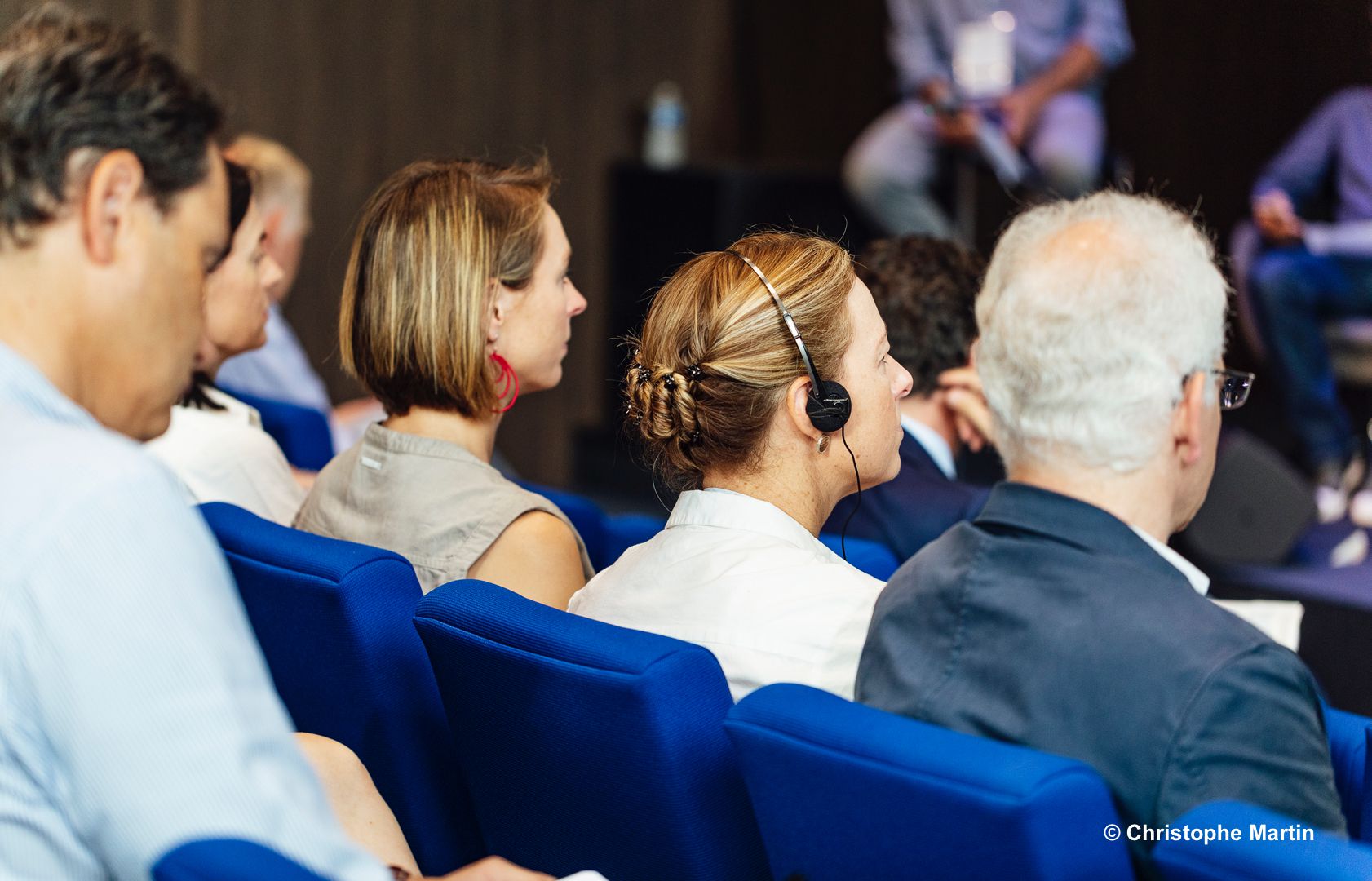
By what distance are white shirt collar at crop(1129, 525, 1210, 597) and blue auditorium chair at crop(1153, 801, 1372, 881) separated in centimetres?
25

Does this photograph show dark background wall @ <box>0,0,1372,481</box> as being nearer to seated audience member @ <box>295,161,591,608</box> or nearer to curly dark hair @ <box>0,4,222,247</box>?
seated audience member @ <box>295,161,591,608</box>

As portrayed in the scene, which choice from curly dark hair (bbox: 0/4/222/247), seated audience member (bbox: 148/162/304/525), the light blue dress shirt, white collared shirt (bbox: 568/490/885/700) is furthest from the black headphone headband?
seated audience member (bbox: 148/162/304/525)

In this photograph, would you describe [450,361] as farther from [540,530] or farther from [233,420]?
[233,420]

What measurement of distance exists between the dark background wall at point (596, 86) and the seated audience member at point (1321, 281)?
38 centimetres

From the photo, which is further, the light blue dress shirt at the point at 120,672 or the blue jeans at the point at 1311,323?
the blue jeans at the point at 1311,323

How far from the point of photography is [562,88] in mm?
6141

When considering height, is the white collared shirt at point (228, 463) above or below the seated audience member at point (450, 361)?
below

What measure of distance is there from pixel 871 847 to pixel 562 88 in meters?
5.43

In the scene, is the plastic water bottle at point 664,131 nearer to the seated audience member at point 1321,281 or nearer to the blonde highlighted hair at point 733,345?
the seated audience member at point 1321,281

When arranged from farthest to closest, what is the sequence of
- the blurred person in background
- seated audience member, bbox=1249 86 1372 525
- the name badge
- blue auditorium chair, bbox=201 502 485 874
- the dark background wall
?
1. the dark background wall
2. the name badge
3. the blurred person in background
4. seated audience member, bbox=1249 86 1372 525
5. blue auditorium chair, bbox=201 502 485 874

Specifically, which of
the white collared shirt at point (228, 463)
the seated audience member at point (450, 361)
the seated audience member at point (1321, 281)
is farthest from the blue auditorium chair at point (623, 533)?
the seated audience member at point (1321, 281)

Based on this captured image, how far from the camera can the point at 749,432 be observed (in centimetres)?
164

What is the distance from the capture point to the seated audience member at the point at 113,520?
89 cm

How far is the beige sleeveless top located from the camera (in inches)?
73.7
